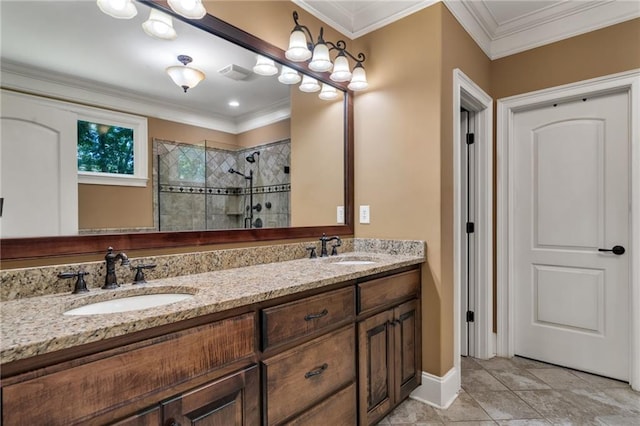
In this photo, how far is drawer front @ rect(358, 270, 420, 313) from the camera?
1.65m

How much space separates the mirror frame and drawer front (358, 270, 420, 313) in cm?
60

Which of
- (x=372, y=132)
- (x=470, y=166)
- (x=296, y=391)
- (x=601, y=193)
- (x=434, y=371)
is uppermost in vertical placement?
(x=372, y=132)

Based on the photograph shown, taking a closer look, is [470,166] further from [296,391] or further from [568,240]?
[296,391]

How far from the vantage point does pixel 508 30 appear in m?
2.63

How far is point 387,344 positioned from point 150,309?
4.16ft

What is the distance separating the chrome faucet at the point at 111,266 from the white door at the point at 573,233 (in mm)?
2778

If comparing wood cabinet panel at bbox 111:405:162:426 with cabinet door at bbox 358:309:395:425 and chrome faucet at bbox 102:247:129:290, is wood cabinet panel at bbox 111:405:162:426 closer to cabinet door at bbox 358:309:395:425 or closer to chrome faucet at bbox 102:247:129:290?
chrome faucet at bbox 102:247:129:290

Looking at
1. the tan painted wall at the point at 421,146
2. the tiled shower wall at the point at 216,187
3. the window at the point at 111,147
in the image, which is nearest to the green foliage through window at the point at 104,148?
the window at the point at 111,147

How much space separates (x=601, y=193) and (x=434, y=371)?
1751mm

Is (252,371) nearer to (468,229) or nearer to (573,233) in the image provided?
(468,229)

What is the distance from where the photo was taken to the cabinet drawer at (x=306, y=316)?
120 centimetres

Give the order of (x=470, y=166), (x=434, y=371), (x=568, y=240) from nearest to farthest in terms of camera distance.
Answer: (x=434, y=371) < (x=568, y=240) < (x=470, y=166)

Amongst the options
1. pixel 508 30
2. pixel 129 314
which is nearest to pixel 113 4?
pixel 129 314

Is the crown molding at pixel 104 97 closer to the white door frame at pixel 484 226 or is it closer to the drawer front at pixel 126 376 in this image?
the drawer front at pixel 126 376
